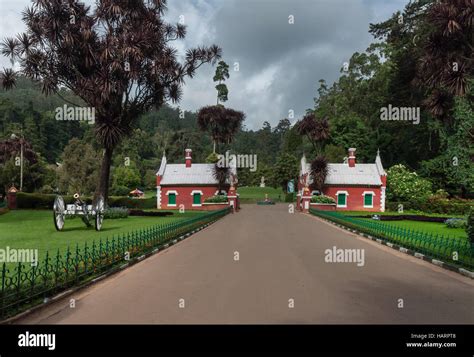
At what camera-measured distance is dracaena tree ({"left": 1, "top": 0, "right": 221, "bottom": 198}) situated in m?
25.5

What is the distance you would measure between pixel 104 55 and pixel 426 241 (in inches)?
799

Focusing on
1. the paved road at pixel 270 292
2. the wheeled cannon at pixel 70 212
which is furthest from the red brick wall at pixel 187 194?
the paved road at pixel 270 292

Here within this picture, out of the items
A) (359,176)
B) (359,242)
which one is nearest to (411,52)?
(359,176)

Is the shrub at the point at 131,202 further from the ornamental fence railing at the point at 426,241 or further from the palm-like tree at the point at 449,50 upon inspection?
the palm-like tree at the point at 449,50

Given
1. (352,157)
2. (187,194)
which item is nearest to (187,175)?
(187,194)

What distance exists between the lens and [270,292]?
8.28 meters

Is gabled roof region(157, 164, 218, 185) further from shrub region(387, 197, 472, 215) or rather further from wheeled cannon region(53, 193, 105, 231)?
wheeled cannon region(53, 193, 105, 231)

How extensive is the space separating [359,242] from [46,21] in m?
22.3

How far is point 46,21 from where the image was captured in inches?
1005

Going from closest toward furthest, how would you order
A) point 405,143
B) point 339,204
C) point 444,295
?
point 444,295
point 339,204
point 405,143

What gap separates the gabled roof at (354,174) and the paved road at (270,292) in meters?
35.4

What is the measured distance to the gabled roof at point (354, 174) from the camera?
48062mm

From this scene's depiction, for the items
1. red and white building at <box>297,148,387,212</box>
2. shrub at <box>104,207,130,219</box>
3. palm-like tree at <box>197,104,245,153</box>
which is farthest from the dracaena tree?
palm-like tree at <box>197,104,245,153</box>
